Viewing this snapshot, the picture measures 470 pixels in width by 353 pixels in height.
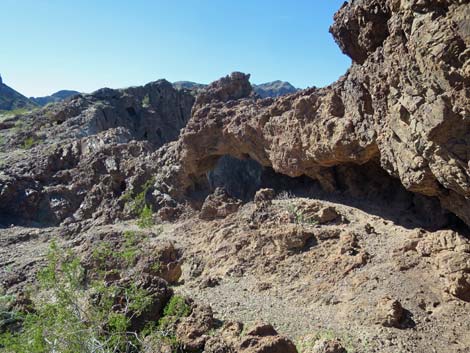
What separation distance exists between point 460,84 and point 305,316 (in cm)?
598

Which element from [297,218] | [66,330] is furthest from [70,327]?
[297,218]

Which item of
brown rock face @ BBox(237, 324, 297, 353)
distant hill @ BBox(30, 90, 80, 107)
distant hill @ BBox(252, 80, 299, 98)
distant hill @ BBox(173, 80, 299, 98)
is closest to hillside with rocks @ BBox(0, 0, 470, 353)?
brown rock face @ BBox(237, 324, 297, 353)

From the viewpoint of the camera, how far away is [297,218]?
12898 mm

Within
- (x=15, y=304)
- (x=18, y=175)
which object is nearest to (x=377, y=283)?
(x=15, y=304)

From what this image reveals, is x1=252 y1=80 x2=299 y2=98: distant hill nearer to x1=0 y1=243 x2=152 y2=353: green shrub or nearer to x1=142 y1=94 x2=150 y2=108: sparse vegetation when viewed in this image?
x1=142 y1=94 x2=150 y2=108: sparse vegetation

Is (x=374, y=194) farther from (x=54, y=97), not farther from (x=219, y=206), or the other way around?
(x=54, y=97)

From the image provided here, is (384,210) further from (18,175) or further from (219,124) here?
(18,175)

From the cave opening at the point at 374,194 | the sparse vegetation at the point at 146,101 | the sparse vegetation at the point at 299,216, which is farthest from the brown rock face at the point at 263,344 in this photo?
the sparse vegetation at the point at 146,101

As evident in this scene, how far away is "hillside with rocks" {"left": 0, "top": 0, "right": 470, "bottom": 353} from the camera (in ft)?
24.1

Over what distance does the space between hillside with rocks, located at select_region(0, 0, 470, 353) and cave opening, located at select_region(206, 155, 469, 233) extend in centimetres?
7

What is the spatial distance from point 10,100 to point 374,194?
268 ft

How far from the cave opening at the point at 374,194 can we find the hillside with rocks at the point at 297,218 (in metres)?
0.07

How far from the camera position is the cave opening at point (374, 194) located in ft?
38.0

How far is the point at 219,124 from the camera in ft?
59.1
